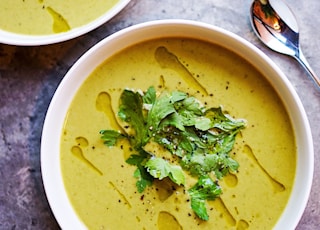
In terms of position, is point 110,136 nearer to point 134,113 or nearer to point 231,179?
point 134,113

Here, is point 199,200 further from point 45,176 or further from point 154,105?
point 45,176

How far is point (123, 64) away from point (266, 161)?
0.48 metres

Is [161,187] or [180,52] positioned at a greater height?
[180,52]

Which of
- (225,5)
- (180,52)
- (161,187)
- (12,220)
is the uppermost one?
(225,5)

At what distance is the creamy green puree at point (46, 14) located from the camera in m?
1.72

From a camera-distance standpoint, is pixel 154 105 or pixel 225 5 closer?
pixel 154 105

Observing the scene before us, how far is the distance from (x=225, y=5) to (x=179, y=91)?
1.04 ft

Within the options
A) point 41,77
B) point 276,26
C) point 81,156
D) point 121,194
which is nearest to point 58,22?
point 41,77

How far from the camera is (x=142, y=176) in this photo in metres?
1.65

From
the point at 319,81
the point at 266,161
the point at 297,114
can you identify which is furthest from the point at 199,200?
the point at 319,81

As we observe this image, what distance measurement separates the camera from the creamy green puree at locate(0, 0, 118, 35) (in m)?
1.72

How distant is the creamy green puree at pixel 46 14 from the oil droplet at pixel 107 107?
0.23 metres

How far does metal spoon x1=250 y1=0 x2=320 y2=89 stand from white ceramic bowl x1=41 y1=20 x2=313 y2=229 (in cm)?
13

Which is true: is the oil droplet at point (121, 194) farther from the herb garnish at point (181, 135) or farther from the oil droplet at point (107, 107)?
the oil droplet at point (107, 107)
